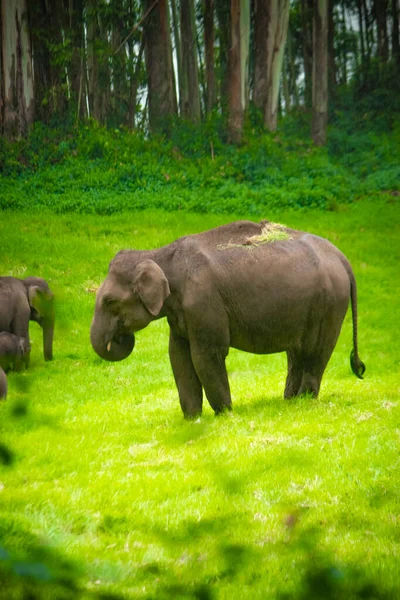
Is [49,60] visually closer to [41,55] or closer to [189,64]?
[41,55]

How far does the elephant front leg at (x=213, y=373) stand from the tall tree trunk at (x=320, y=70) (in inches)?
565

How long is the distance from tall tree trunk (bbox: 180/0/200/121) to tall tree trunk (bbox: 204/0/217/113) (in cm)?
29

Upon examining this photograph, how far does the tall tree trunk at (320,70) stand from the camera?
21078 mm

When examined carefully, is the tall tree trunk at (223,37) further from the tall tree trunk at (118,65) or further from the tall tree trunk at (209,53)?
the tall tree trunk at (118,65)

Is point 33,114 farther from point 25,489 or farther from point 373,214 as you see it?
point 25,489

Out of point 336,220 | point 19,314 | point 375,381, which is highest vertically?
point 336,220

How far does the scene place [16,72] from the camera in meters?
18.8

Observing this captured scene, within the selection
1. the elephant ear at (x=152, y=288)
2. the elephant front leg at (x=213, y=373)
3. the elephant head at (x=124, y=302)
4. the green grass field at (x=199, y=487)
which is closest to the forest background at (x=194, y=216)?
the green grass field at (x=199, y=487)

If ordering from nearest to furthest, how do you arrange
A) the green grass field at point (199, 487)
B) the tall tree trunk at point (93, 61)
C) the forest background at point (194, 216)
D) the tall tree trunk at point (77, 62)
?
the green grass field at point (199, 487) < the forest background at point (194, 216) < the tall tree trunk at point (77, 62) < the tall tree trunk at point (93, 61)

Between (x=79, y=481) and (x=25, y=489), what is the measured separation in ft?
1.39

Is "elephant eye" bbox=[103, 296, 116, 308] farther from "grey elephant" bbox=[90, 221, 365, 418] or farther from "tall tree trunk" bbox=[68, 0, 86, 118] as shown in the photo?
"tall tree trunk" bbox=[68, 0, 86, 118]

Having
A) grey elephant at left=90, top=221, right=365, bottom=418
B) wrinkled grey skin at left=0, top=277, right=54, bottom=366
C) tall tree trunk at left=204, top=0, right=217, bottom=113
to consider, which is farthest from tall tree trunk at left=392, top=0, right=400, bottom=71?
grey elephant at left=90, top=221, right=365, bottom=418

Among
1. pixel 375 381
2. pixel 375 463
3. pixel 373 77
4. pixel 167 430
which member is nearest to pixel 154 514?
pixel 375 463

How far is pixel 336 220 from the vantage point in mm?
18453
